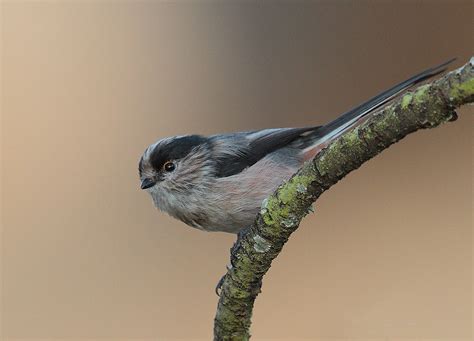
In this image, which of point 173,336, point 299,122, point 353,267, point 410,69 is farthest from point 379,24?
point 173,336

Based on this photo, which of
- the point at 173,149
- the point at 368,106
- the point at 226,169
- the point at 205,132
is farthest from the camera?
the point at 205,132

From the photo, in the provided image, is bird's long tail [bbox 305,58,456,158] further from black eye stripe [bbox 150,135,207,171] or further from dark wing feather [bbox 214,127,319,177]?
black eye stripe [bbox 150,135,207,171]

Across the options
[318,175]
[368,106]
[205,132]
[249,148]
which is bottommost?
[318,175]

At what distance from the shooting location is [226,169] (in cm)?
248

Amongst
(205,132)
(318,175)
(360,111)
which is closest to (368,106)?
(360,111)

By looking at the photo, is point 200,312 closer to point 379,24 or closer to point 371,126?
point 379,24

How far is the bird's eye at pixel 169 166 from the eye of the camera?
2576mm

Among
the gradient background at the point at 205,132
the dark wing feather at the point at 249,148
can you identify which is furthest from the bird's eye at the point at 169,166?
the gradient background at the point at 205,132

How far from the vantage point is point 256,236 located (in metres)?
1.61

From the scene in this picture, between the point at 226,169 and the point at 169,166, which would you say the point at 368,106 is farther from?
the point at 169,166

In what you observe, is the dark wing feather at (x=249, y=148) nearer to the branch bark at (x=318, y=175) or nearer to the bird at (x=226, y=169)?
the bird at (x=226, y=169)

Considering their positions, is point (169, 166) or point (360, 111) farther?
point (169, 166)

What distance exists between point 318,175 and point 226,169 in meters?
1.10

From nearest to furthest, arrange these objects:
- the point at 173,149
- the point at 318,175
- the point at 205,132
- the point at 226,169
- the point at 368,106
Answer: the point at 318,175 → the point at 368,106 → the point at 226,169 → the point at 173,149 → the point at 205,132
